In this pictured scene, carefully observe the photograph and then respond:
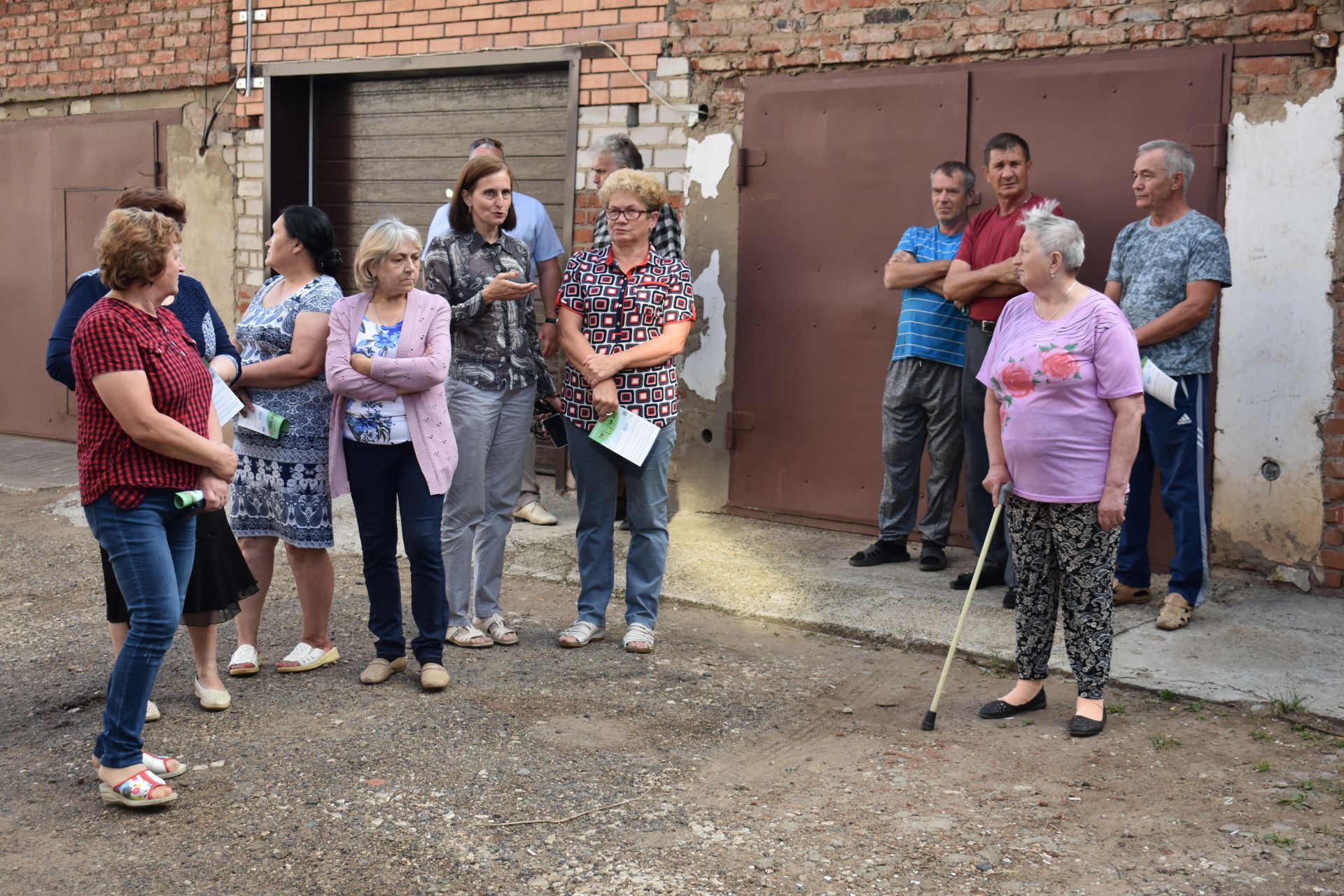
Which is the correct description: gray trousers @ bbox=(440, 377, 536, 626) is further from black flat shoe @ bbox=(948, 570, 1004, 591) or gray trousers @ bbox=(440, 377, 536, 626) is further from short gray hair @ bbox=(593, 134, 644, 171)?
black flat shoe @ bbox=(948, 570, 1004, 591)

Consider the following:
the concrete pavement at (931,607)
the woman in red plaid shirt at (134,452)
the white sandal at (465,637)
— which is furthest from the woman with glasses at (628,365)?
the woman in red plaid shirt at (134,452)

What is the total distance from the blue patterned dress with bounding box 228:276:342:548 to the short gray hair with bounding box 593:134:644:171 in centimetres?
226

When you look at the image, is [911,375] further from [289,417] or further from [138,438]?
[138,438]

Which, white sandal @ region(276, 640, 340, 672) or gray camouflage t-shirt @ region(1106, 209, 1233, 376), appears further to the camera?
gray camouflage t-shirt @ region(1106, 209, 1233, 376)

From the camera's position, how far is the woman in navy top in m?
4.36

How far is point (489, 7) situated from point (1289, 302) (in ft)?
16.3

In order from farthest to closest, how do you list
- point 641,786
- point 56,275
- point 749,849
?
point 56,275 → point 641,786 → point 749,849

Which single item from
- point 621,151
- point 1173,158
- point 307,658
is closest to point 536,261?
point 621,151

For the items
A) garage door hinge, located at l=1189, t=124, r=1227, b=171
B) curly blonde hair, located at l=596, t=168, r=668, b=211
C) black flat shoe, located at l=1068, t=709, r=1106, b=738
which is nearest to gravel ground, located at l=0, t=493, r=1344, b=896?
black flat shoe, located at l=1068, t=709, r=1106, b=738

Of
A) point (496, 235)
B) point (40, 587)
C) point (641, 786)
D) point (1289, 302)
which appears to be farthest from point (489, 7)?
point (641, 786)

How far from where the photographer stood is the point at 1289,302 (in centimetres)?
599

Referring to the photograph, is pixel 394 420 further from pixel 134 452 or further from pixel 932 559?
pixel 932 559

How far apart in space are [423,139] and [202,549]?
5.10 m

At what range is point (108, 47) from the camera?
10.1 meters
